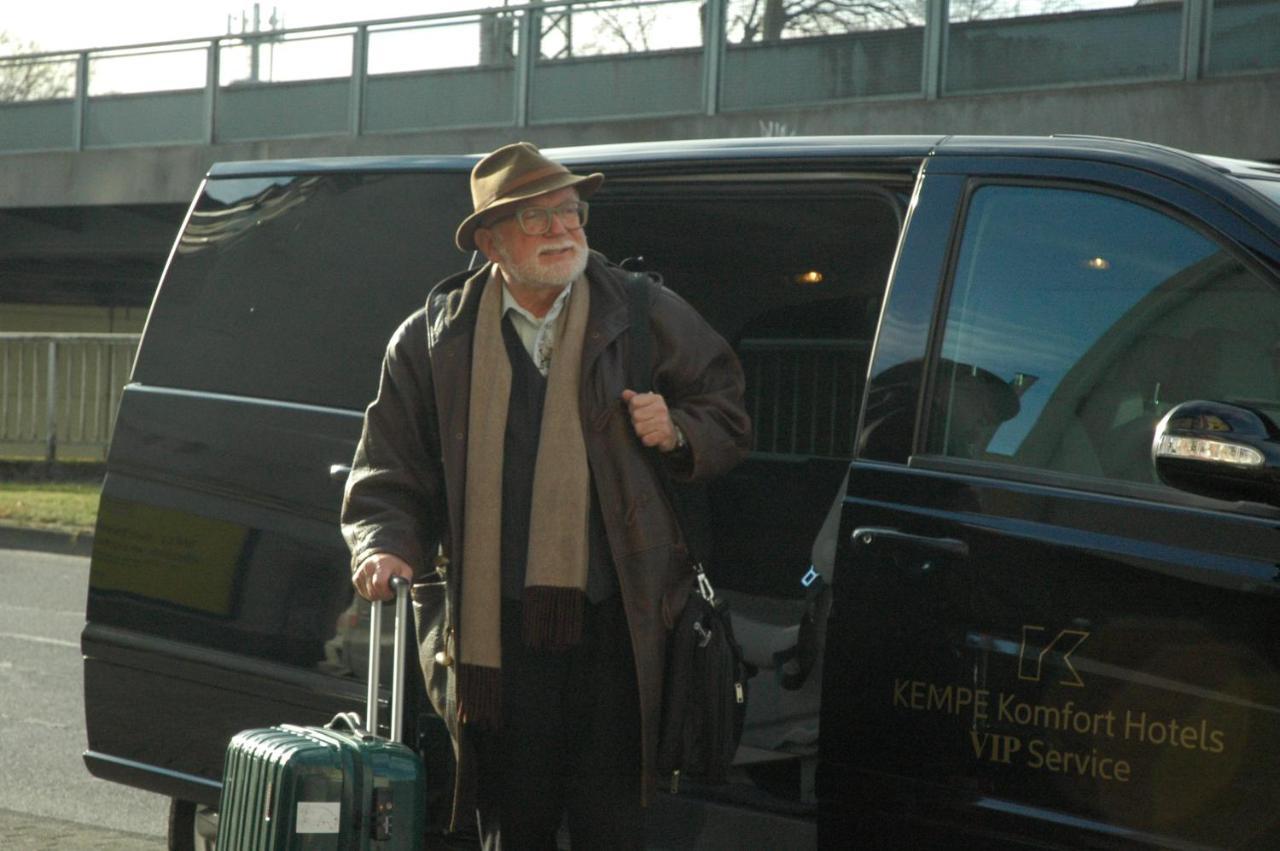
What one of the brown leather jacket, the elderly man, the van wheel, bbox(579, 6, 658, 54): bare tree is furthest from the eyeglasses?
bbox(579, 6, 658, 54): bare tree

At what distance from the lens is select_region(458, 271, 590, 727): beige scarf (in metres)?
3.32

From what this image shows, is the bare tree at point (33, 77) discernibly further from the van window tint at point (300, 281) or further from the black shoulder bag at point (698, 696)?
the black shoulder bag at point (698, 696)

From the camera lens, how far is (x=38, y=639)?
9867mm

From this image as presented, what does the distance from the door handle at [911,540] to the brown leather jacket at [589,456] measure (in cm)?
28

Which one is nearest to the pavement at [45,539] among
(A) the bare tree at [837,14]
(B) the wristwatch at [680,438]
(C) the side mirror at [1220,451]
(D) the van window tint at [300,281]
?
(A) the bare tree at [837,14]

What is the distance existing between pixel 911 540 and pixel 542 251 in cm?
90

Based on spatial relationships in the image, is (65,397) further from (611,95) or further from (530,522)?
(530,522)

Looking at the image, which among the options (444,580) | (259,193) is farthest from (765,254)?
(444,580)

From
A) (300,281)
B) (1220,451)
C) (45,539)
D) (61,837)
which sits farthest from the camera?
(45,539)

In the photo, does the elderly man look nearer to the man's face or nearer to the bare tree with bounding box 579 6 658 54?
the man's face

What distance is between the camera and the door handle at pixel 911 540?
327cm

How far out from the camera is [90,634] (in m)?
4.59

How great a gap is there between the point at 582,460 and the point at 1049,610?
2.96ft

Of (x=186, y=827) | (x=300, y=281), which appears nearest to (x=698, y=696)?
(x=300, y=281)
